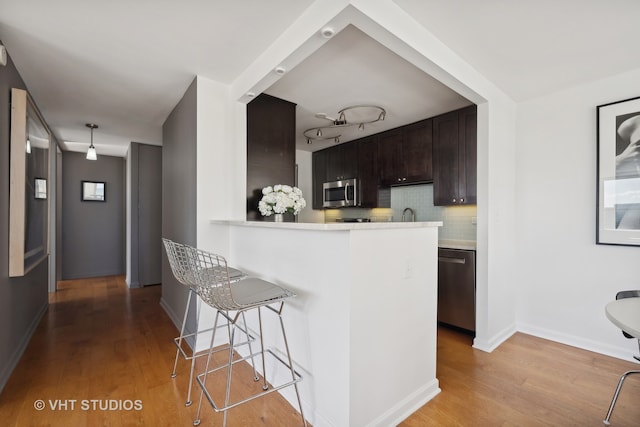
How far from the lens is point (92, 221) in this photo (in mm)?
5566

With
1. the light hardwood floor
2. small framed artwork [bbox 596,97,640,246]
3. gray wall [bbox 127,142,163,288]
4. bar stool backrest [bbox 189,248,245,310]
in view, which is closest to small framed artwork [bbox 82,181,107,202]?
gray wall [bbox 127,142,163,288]

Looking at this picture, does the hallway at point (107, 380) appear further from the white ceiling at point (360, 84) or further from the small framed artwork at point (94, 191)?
the small framed artwork at point (94, 191)

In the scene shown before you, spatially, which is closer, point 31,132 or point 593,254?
point 31,132

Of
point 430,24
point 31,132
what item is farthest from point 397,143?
point 31,132

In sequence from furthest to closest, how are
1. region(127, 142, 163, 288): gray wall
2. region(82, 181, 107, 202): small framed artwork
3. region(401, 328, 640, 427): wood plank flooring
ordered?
region(82, 181, 107, 202): small framed artwork < region(127, 142, 163, 288): gray wall < region(401, 328, 640, 427): wood plank flooring

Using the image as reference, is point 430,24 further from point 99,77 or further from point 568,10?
point 99,77

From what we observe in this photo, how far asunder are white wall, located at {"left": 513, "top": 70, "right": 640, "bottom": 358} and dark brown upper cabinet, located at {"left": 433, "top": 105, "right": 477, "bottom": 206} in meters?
0.51

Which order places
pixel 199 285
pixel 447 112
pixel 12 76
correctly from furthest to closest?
1. pixel 447 112
2. pixel 12 76
3. pixel 199 285

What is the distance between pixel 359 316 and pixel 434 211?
2733 millimetres

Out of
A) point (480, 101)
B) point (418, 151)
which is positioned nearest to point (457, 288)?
point (418, 151)

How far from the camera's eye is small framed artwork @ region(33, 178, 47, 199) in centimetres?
267

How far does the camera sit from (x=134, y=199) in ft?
15.7

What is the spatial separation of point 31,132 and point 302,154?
361 centimetres

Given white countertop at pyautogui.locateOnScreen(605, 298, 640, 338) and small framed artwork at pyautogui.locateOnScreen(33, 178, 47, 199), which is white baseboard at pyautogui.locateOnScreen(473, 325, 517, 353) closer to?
white countertop at pyautogui.locateOnScreen(605, 298, 640, 338)
